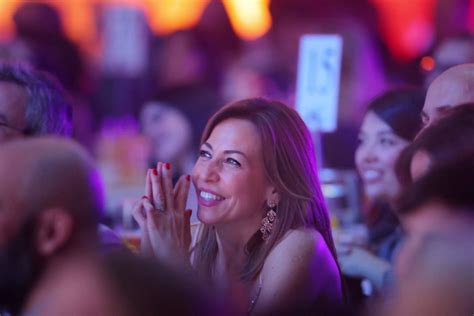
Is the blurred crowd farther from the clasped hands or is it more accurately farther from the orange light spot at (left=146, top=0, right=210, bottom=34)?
the orange light spot at (left=146, top=0, right=210, bottom=34)

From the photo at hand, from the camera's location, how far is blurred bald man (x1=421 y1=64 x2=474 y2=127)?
2764 mm

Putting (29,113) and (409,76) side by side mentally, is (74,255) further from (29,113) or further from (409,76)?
(409,76)

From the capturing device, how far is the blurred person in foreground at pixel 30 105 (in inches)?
115

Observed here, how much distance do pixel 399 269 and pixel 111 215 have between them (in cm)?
388

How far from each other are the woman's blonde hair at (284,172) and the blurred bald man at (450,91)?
42 cm

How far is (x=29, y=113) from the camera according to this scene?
2959 mm

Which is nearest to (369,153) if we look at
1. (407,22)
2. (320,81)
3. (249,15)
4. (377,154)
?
(377,154)

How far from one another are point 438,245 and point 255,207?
1.07m

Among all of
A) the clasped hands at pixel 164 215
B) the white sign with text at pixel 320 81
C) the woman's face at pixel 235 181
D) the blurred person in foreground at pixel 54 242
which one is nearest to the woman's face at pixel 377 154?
the white sign with text at pixel 320 81

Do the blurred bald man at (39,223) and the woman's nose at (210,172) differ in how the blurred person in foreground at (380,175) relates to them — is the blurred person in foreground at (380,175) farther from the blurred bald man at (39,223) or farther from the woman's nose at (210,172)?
the blurred bald man at (39,223)

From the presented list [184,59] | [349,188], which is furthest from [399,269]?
[184,59]

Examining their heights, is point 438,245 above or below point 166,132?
above

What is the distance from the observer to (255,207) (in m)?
2.81

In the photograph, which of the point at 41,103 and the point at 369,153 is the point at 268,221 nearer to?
the point at 41,103
